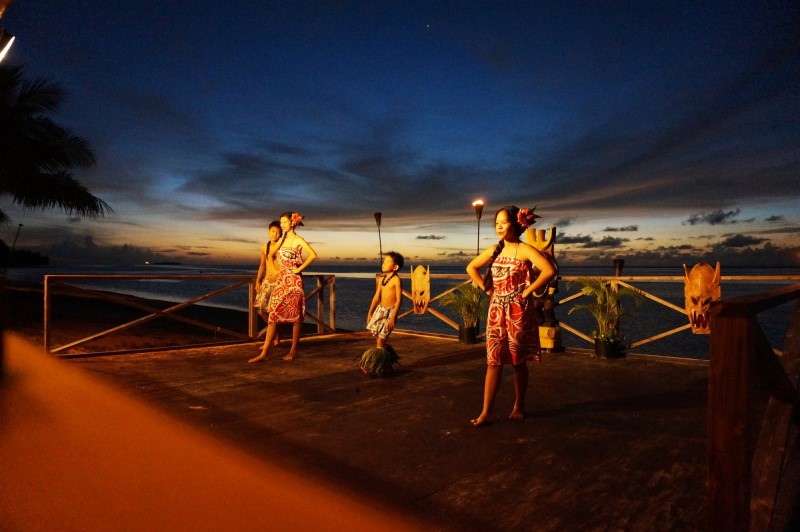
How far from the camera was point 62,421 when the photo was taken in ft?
10.2

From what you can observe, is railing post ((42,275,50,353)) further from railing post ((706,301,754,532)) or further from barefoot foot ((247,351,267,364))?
railing post ((706,301,754,532))

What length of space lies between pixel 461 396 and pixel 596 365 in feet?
7.72

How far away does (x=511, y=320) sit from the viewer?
11.3ft

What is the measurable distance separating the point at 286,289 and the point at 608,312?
422cm

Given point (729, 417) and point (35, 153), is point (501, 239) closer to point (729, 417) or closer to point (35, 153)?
point (729, 417)

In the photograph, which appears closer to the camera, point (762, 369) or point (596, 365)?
point (762, 369)

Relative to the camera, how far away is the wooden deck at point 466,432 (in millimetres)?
2271

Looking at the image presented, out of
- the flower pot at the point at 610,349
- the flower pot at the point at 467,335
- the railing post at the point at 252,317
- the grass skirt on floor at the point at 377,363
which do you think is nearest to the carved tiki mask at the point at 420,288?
the flower pot at the point at 467,335

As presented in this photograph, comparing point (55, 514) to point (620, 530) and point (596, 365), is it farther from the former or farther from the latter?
point (596, 365)

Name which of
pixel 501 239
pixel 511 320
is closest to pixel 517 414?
pixel 511 320

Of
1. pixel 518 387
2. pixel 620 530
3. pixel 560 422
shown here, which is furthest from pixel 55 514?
pixel 560 422

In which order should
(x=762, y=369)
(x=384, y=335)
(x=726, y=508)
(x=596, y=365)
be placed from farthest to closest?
1. (x=596, y=365)
2. (x=384, y=335)
3. (x=762, y=369)
4. (x=726, y=508)

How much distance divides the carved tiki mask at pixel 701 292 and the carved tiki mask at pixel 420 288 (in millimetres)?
3961

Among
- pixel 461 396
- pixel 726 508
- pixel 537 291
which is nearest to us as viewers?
pixel 726 508
